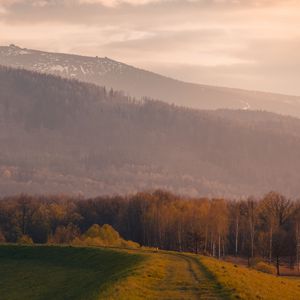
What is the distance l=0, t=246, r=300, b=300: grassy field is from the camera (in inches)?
2064

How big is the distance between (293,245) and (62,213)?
6306cm

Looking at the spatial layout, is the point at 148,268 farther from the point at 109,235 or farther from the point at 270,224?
the point at 270,224

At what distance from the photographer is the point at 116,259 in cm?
8088

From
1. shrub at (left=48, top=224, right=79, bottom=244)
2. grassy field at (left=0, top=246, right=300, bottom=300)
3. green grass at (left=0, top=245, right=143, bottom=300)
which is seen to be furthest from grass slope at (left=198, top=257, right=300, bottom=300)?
shrub at (left=48, top=224, right=79, bottom=244)

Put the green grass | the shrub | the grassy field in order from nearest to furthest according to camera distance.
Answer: the grassy field < the green grass < the shrub

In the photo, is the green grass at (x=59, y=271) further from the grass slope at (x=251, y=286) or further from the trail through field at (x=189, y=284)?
the grass slope at (x=251, y=286)

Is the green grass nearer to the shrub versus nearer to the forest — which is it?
the forest

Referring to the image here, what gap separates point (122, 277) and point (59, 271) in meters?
23.9

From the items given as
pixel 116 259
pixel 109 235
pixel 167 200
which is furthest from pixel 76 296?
pixel 167 200

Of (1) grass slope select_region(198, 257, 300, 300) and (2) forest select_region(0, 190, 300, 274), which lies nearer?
(1) grass slope select_region(198, 257, 300, 300)

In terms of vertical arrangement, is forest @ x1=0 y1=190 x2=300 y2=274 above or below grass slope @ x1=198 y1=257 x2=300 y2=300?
below

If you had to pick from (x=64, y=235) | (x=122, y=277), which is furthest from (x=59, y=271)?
(x=64, y=235)

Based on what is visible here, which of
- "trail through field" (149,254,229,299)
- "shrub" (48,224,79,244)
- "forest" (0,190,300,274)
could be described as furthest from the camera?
"shrub" (48,224,79,244)

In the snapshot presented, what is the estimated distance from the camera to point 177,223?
489ft
